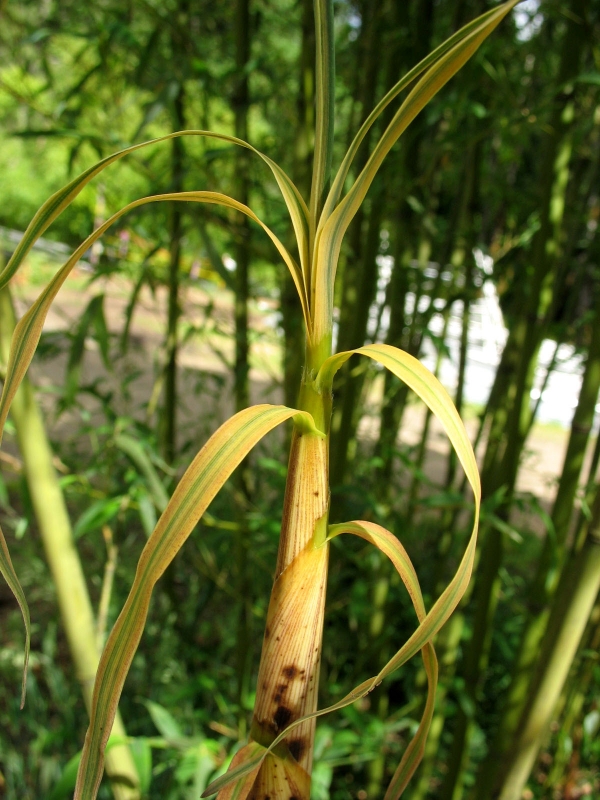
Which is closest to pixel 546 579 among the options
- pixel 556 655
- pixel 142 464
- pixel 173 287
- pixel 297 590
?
pixel 556 655

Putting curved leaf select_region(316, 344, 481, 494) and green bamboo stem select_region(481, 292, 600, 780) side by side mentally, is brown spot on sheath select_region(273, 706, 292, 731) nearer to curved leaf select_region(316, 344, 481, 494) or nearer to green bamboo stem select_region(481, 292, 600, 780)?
curved leaf select_region(316, 344, 481, 494)

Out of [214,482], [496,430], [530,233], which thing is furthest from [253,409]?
[496,430]

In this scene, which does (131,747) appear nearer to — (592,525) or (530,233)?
(592,525)

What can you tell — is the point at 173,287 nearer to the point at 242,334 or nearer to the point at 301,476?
the point at 242,334

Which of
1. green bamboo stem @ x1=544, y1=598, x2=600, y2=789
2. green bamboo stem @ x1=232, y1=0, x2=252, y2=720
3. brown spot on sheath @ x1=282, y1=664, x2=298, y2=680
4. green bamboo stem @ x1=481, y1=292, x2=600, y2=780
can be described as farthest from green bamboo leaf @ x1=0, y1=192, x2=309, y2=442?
green bamboo stem @ x1=544, y1=598, x2=600, y2=789

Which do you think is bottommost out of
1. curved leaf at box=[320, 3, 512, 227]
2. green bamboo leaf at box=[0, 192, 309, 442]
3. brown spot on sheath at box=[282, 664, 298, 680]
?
brown spot on sheath at box=[282, 664, 298, 680]

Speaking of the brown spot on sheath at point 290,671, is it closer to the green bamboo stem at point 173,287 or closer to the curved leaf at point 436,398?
the curved leaf at point 436,398

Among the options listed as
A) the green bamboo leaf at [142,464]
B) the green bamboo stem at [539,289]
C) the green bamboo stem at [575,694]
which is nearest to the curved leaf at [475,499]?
the green bamboo leaf at [142,464]
